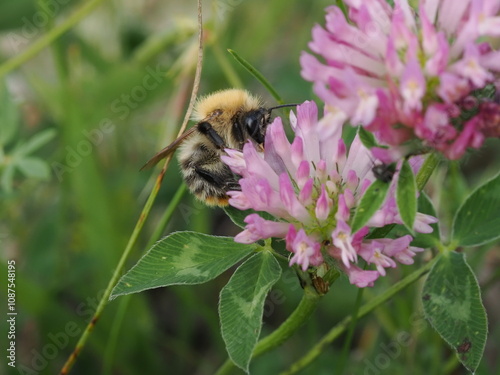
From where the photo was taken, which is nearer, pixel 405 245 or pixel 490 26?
pixel 490 26

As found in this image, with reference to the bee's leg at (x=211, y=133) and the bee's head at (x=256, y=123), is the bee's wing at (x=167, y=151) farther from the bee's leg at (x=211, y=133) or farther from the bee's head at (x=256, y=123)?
the bee's head at (x=256, y=123)

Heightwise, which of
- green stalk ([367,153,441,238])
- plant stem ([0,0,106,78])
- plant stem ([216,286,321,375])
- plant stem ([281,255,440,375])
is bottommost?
plant stem ([281,255,440,375])

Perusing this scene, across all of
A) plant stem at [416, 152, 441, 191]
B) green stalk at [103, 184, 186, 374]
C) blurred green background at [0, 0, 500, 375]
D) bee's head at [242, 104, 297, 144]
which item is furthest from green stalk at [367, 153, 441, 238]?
blurred green background at [0, 0, 500, 375]

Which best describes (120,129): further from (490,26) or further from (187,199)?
(490,26)

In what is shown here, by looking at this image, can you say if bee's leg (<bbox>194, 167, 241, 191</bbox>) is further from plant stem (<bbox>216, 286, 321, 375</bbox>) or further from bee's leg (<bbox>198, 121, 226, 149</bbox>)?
plant stem (<bbox>216, 286, 321, 375</bbox>)

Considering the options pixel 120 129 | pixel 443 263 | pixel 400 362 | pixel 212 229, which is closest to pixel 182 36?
pixel 120 129

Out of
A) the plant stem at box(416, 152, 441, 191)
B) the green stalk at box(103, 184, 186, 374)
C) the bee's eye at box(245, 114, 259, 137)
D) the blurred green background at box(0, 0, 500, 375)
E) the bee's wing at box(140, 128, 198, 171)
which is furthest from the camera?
the blurred green background at box(0, 0, 500, 375)
